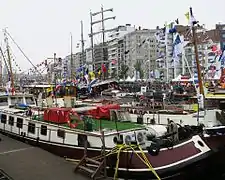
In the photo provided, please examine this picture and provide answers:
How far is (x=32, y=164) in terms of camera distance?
37.3 feet

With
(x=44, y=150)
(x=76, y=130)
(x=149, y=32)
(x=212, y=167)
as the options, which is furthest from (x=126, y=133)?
(x=149, y=32)

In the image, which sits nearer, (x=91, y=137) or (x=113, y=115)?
(x=91, y=137)

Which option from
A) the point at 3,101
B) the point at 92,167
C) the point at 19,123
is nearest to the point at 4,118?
the point at 3,101

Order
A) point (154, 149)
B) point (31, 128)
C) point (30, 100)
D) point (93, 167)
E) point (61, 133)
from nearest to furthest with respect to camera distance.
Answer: point (154, 149) < point (93, 167) < point (61, 133) < point (31, 128) < point (30, 100)

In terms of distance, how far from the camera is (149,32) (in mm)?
130875

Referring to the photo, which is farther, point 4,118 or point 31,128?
point 4,118

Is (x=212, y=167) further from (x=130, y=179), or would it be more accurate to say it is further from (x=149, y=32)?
(x=149, y=32)

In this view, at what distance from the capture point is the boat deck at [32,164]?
32.9ft

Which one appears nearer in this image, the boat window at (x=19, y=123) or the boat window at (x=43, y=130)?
the boat window at (x=43, y=130)

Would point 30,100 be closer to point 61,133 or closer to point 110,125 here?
point 61,133

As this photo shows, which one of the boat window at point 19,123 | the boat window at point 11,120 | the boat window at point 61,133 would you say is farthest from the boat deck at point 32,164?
the boat window at point 11,120

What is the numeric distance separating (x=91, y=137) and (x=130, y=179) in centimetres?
228

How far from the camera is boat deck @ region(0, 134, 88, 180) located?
32.9ft

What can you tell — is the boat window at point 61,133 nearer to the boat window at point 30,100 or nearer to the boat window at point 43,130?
the boat window at point 43,130
